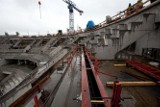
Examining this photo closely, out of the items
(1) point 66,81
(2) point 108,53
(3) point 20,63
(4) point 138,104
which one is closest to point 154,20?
(2) point 108,53

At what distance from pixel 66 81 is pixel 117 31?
17.9ft

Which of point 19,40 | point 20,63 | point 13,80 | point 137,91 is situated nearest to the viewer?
point 137,91

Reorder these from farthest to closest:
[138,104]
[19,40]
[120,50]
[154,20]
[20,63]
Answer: [19,40]
[20,63]
[120,50]
[154,20]
[138,104]

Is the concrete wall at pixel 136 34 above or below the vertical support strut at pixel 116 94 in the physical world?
above

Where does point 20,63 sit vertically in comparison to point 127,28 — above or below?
below

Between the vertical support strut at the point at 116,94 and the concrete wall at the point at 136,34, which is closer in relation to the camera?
the vertical support strut at the point at 116,94

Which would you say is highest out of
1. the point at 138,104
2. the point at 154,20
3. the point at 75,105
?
the point at 154,20

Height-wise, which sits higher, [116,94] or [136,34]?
[136,34]

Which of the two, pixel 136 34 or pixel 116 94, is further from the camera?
pixel 136 34

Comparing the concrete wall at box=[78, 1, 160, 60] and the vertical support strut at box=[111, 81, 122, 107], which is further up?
the concrete wall at box=[78, 1, 160, 60]

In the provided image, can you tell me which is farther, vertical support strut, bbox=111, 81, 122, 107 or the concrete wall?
the concrete wall

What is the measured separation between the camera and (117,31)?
776 centimetres

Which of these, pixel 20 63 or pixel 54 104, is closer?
pixel 54 104

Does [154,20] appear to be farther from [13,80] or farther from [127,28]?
[13,80]
